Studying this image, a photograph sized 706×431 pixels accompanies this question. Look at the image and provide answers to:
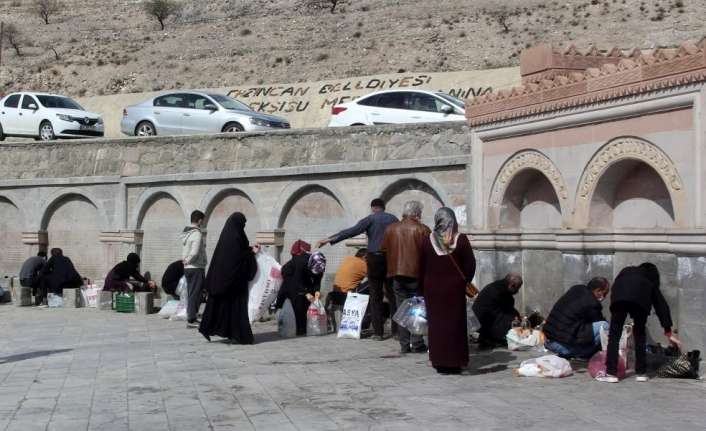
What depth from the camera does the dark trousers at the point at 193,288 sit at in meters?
14.6

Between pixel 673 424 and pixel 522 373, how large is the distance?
248 centimetres

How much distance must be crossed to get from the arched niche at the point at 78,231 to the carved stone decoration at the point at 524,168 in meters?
9.35

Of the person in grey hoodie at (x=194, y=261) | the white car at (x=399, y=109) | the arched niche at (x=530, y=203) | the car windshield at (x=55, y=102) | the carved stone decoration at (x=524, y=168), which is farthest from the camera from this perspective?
the car windshield at (x=55, y=102)

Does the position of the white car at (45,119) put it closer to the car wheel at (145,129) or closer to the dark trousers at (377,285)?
the car wheel at (145,129)

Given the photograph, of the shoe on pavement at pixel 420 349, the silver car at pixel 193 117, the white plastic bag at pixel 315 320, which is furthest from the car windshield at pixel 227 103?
the shoe on pavement at pixel 420 349

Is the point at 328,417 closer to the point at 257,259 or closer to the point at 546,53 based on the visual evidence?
the point at 257,259

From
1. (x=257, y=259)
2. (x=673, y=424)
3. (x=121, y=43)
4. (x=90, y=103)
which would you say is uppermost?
(x=121, y=43)

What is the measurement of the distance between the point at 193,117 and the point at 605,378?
15047mm

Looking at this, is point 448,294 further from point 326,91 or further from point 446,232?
point 326,91

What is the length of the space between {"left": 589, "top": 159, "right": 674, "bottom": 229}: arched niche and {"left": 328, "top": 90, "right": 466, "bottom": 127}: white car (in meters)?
8.18

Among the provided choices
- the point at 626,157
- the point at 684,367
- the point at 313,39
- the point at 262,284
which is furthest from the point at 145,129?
the point at 313,39

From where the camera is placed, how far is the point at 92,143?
2109 cm

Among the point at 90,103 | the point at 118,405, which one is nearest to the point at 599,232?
the point at 118,405

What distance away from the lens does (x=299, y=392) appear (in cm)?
930
